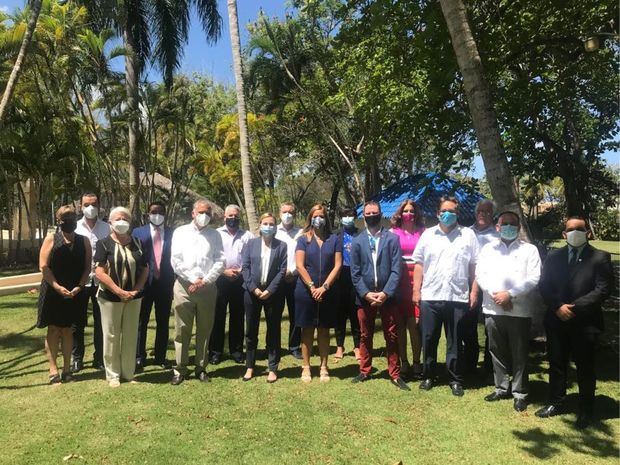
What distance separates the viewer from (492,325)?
4.79 meters

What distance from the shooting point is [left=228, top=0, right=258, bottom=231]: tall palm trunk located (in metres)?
8.96

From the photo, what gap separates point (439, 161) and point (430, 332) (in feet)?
10.8

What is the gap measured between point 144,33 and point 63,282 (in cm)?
1536

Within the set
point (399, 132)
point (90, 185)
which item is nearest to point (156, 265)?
point (399, 132)

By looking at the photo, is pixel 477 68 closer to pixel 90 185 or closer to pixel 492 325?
pixel 492 325

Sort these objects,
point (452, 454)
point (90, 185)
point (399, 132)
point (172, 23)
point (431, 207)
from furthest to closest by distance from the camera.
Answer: point (90, 185) < point (172, 23) < point (431, 207) < point (399, 132) < point (452, 454)

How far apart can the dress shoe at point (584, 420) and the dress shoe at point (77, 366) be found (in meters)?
5.30

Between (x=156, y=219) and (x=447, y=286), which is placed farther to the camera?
(x=156, y=219)

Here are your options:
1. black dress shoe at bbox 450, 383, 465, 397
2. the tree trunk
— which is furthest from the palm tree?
black dress shoe at bbox 450, 383, 465, 397

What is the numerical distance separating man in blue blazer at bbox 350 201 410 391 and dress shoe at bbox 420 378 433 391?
180 mm

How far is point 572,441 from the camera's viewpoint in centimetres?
395

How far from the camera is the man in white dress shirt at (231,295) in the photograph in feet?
20.4

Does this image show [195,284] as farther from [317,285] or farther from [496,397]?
[496,397]

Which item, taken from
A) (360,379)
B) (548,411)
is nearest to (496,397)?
(548,411)
